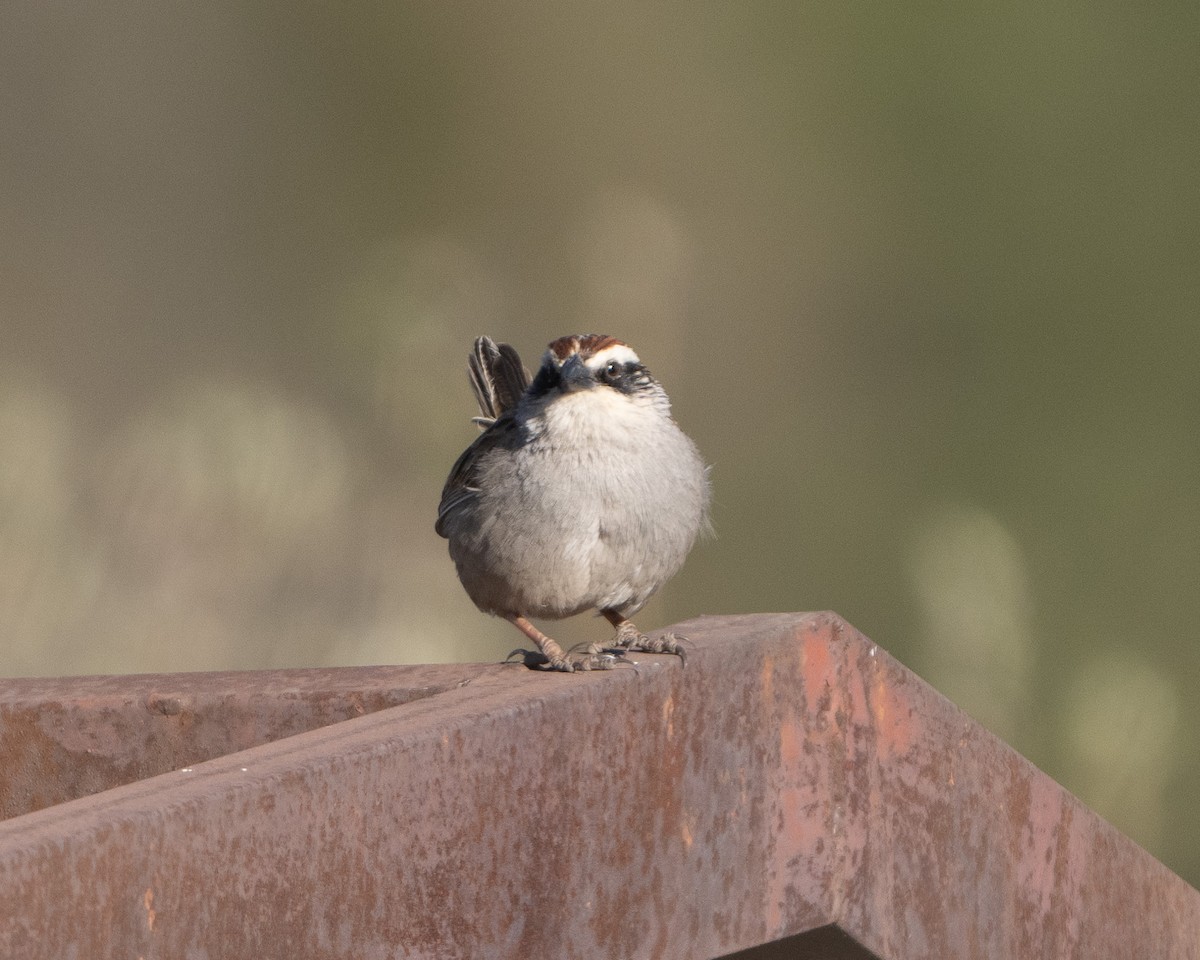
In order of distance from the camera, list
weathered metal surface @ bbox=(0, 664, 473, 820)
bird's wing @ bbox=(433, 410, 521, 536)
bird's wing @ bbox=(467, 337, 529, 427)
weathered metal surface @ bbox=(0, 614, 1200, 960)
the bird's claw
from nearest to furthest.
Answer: weathered metal surface @ bbox=(0, 614, 1200, 960) < the bird's claw < weathered metal surface @ bbox=(0, 664, 473, 820) < bird's wing @ bbox=(433, 410, 521, 536) < bird's wing @ bbox=(467, 337, 529, 427)

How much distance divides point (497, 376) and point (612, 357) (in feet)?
4.00

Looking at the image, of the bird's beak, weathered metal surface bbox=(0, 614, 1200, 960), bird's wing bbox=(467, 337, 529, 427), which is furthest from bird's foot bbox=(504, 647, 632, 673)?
bird's wing bbox=(467, 337, 529, 427)

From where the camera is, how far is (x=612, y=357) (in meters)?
4.07

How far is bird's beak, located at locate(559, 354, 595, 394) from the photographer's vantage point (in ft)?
13.1

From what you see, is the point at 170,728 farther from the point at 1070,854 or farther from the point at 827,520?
the point at 827,520

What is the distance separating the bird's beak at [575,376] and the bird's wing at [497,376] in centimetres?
116

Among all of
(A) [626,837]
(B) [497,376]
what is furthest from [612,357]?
(A) [626,837]

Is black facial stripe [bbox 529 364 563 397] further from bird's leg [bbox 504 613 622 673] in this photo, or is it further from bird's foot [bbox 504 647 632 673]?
bird's foot [bbox 504 647 632 673]

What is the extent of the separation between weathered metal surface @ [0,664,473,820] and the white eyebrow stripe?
140 cm

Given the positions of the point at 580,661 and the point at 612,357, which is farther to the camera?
the point at 612,357

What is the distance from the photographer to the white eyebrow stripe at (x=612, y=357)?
4.03 m

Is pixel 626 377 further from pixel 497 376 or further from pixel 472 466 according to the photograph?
pixel 497 376

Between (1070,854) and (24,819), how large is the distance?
5.45 ft

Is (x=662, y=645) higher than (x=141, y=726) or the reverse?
higher
